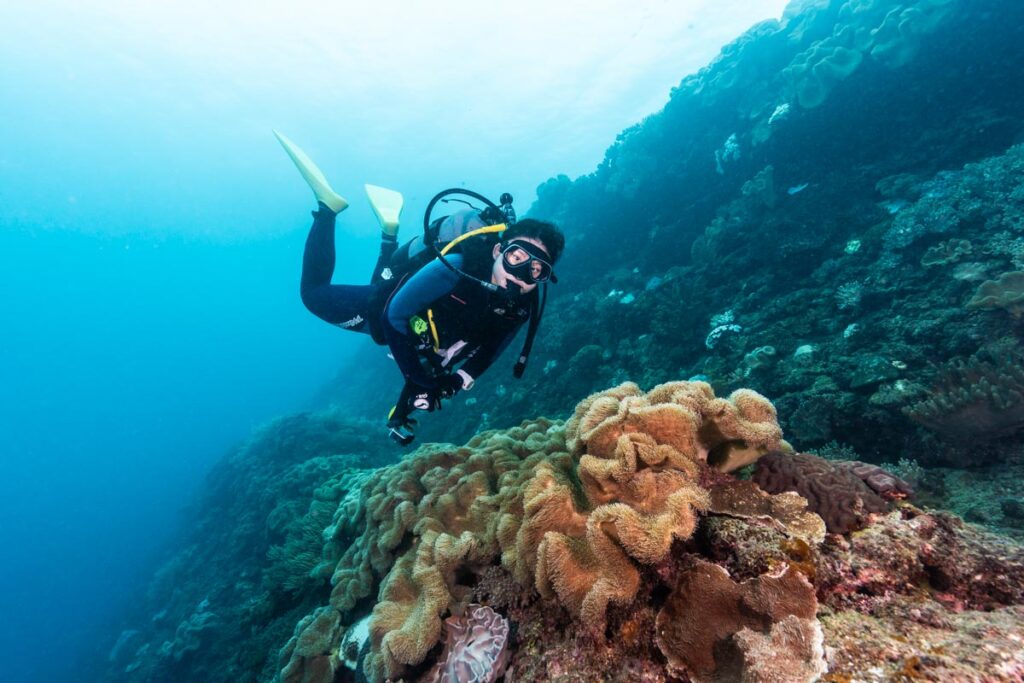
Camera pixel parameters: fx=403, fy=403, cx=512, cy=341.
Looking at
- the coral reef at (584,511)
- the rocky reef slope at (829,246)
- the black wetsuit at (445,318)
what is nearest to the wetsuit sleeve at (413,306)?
the black wetsuit at (445,318)

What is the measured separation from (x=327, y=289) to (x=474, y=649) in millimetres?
5049

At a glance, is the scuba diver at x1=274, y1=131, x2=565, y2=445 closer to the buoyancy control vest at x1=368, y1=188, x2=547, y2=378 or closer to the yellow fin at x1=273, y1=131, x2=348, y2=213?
the buoyancy control vest at x1=368, y1=188, x2=547, y2=378

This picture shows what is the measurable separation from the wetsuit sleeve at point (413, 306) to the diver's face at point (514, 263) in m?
0.47

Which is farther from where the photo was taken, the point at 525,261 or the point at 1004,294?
the point at 1004,294

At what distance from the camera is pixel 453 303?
4535 mm

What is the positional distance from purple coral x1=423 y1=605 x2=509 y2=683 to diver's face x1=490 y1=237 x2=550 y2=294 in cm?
284

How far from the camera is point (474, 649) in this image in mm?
2428

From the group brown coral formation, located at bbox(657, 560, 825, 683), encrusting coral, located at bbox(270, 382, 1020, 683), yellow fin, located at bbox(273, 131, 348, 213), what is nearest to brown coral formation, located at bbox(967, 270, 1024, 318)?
encrusting coral, located at bbox(270, 382, 1020, 683)

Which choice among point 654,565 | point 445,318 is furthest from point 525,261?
point 654,565

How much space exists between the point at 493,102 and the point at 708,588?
51377 mm

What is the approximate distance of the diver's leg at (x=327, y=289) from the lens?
575 centimetres

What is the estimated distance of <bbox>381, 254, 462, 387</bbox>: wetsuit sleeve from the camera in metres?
4.29

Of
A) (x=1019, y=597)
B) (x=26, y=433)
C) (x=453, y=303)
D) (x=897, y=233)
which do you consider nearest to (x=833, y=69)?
(x=897, y=233)

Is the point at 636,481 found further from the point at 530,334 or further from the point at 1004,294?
the point at 1004,294
